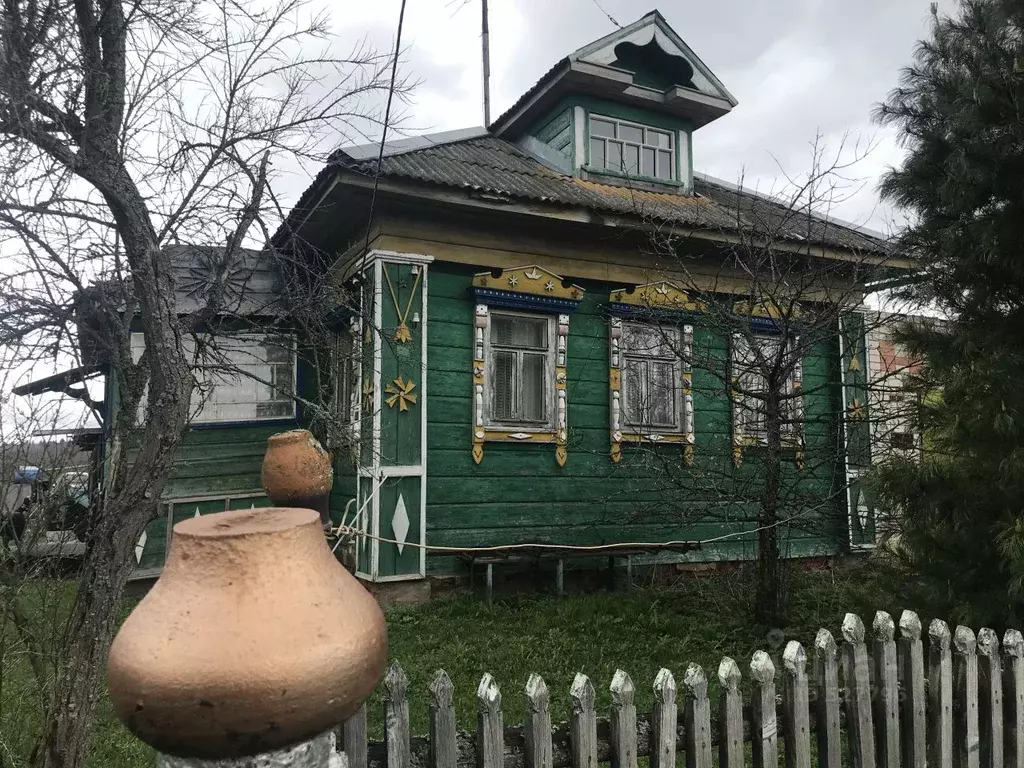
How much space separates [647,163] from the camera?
964 cm

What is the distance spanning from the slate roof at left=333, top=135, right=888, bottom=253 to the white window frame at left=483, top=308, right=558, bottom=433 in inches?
47.5

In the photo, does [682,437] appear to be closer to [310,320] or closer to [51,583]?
[310,320]

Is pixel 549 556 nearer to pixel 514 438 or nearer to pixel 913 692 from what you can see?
pixel 514 438

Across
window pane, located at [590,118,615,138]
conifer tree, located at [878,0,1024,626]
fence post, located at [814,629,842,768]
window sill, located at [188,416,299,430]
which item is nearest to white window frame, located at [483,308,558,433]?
window sill, located at [188,416,299,430]

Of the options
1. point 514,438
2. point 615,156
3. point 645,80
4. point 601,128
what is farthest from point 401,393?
point 645,80

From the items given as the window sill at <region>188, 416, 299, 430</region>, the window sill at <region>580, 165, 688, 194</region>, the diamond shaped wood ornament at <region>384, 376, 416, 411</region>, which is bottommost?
the window sill at <region>188, 416, 299, 430</region>

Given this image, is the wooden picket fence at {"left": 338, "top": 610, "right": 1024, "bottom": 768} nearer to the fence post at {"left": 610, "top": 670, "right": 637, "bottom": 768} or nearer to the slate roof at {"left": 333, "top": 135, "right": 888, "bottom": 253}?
the fence post at {"left": 610, "top": 670, "right": 637, "bottom": 768}

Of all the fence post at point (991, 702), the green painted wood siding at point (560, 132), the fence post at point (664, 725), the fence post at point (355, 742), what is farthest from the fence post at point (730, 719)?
the green painted wood siding at point (560, 132)

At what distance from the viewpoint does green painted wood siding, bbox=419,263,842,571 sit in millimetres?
7320

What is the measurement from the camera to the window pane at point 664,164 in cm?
970

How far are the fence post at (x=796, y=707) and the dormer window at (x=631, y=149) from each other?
24.7ft

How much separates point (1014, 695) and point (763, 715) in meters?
1.37

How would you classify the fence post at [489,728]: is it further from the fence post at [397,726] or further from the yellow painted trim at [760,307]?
the yellow painted trim at [760,307]

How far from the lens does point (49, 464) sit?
4492mm
